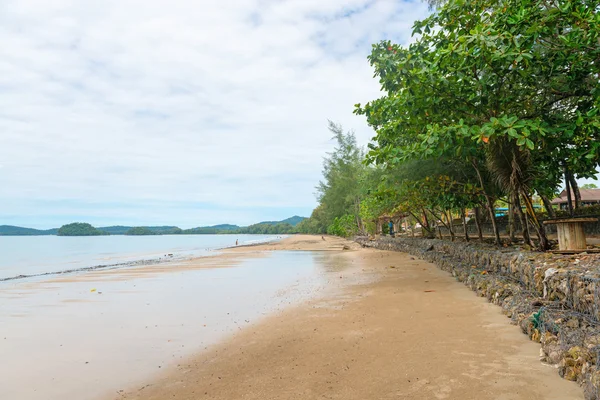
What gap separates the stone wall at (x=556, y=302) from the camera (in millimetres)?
3420

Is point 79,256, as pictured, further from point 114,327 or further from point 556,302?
point 556,302

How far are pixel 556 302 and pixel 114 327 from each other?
24.0ft

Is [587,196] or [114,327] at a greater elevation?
[587,196]

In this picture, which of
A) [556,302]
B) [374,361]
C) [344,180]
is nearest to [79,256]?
[344,180]

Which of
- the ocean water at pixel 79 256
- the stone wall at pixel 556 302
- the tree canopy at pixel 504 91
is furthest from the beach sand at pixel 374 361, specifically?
the ocean water at pixel 79 256

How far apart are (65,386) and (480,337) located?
530cm

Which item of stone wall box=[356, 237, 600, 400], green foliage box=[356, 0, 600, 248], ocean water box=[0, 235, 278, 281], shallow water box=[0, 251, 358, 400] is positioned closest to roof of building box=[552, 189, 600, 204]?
green foliage box=[356, 0, 600, 248]

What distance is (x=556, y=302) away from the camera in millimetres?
4617

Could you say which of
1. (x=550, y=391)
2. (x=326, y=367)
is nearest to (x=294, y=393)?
(x=326, y=367)

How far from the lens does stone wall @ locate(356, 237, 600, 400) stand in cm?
342

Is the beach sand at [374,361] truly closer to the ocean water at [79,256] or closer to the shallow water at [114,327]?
the shallow water at [114,327]

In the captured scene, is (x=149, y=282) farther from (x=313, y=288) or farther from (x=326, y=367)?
(x=326, y=367)

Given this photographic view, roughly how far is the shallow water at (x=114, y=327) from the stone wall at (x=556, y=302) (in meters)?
4.36

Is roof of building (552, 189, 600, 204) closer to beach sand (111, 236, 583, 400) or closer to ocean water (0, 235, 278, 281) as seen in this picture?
beach sand (111, 236, 583, 400)
